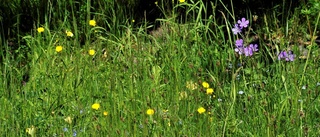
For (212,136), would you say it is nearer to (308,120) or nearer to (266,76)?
(308,120)

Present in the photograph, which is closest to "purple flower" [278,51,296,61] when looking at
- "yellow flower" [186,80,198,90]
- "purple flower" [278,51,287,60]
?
"purple flower" [278,51,287,60]

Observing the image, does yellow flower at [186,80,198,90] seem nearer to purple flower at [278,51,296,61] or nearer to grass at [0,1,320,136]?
grass at [0,1,320,136]

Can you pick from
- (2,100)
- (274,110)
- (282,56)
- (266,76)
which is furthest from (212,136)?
(2,100)

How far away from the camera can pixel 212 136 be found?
9.27 feet

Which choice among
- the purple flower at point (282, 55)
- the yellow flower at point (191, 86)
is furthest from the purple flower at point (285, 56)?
the yellow flower at point (191, 86)

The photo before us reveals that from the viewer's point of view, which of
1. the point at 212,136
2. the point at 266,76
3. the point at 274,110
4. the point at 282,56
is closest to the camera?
the point at 212,136

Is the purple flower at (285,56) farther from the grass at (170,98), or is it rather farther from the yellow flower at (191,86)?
the yellow flower at (191,86)

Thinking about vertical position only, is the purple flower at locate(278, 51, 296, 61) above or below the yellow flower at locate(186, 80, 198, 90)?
above

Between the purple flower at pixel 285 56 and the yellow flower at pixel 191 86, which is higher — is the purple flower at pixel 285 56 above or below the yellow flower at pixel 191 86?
above

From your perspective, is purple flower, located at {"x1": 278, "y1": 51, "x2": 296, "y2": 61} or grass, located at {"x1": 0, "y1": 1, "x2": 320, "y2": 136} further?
purple flower, located at {"x1": 278, "y1": 51, "x2": 296, "y2": 61}

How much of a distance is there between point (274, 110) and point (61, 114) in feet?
3.92

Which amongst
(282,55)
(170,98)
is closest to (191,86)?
(170,98)

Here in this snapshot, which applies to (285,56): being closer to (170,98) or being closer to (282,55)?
(282,55)

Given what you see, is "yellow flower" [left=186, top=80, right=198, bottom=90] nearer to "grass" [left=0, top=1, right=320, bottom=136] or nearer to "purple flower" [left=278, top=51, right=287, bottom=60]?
"grass" [left=0, top=1, right=320, bottom=136]
